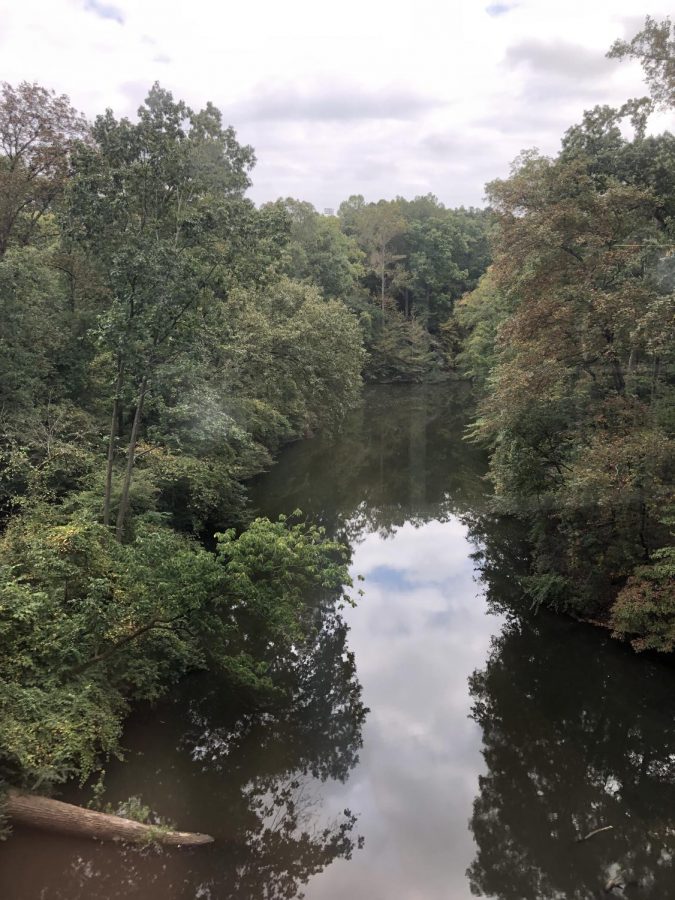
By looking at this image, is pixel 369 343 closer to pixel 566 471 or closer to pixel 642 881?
pixel 566 471

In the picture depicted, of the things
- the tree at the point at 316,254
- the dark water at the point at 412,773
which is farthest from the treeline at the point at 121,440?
the tree at the point at 316,254

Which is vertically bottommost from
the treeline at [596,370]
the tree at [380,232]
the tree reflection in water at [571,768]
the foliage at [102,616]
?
the tree reflection in water at [571,768]

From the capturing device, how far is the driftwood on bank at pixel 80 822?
22.0 ft

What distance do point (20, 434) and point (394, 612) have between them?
960 cm

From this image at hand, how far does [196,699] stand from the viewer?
398 inches

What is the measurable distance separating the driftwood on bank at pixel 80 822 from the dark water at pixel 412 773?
0.17 metres

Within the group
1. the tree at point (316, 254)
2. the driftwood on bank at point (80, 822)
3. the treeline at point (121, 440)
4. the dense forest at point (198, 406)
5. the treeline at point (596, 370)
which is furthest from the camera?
the tree at point (316, 254)

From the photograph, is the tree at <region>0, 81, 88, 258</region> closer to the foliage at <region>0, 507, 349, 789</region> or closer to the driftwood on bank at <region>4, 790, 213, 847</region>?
the foliage at <region>0, 507, 349, 789</region>

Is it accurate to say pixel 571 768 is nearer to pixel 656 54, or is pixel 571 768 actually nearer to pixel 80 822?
pixel 80 822

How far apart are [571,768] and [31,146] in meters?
19.0

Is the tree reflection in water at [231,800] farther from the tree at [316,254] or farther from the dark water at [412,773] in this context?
the tree at [316,254]

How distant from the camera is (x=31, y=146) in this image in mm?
15109

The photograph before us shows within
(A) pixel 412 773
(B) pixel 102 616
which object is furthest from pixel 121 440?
(A) pixel 412 773

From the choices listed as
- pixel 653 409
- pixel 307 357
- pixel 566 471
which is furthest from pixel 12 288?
pixel 653 409
